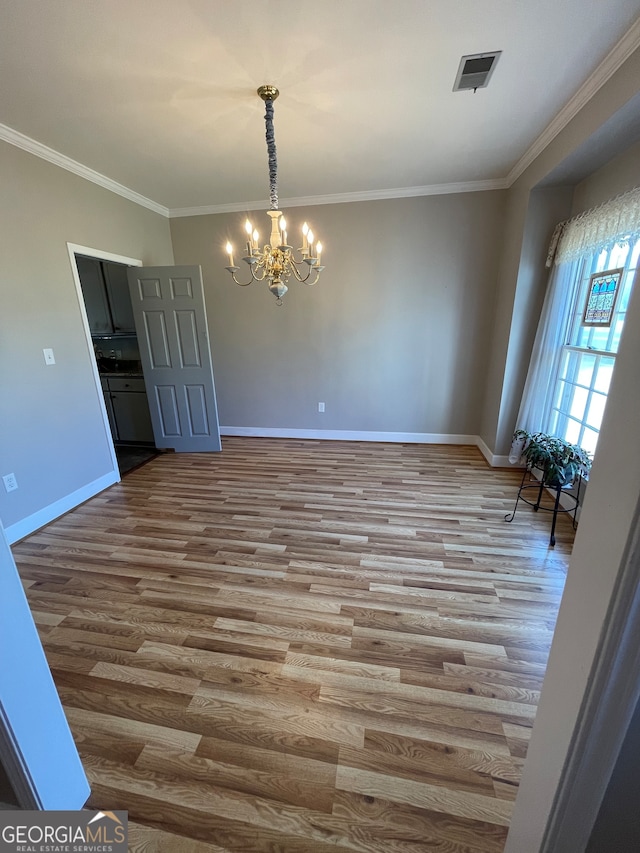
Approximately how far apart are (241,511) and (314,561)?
0.86m

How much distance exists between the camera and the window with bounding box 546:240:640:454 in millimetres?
2189

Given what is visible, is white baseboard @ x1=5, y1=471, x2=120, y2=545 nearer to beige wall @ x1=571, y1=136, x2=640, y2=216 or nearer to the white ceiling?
the white ceiling

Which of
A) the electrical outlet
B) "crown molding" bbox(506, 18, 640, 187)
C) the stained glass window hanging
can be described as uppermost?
"crown molding" bbox(506, 18, 640, 187)

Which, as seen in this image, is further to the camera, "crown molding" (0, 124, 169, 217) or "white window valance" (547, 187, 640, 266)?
"crown molding" (0, 124, 169, 217)

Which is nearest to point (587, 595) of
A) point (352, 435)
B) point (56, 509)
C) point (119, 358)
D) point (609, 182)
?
point (609, 182)

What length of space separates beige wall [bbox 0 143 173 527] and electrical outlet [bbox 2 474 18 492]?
31 millimetres

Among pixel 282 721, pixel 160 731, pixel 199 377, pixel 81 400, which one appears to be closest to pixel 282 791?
pixel 282 721

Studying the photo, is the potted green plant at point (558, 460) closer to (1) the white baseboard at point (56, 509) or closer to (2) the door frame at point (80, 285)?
(1) the white baseboard at point (56, 509)

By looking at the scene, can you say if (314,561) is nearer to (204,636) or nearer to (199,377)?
(204,636)

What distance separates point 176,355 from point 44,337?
1268 millimetres

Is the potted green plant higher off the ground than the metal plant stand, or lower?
higher

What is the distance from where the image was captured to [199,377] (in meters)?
3.71
